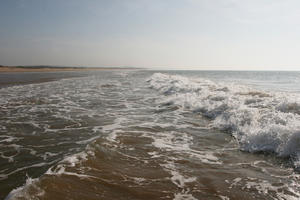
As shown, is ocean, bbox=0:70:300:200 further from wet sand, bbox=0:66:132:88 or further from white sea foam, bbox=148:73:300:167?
wet sand, bbox=0:66:132:88

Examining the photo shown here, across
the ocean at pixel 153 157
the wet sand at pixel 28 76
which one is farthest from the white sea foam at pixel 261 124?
the wet sand at pixel 28 76

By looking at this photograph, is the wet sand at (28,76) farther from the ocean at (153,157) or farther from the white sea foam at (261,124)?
the white sea foam at (261,124)

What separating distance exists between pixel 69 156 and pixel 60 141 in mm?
1384

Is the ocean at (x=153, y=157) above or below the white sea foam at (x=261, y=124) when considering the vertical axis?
below

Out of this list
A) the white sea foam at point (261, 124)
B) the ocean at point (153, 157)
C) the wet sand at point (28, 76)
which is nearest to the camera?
the ocean at point (153, 157)

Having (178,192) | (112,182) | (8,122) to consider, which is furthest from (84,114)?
(178,192)

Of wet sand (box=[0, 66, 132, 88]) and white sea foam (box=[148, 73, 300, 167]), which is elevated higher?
wet sand (box=[0, 66, 132, 88])

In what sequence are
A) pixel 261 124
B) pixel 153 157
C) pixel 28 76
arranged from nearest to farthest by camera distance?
1. pixel 153 157
2. pixel 261 124
3. pixel 28 76

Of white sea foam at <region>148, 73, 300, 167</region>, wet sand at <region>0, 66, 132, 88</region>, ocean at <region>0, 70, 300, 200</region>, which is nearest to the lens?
ocean at <region>0, 70, 300, 200</region>

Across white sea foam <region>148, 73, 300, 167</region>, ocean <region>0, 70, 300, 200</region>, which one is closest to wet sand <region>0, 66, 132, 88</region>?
ocean <region>0, 70, 300, 200</region>

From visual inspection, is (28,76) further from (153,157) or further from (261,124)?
(261,124)

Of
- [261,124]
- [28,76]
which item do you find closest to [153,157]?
[261,124]

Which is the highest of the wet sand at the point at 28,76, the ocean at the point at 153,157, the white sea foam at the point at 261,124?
the wet sand at the point at 28,76

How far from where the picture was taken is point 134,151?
16.9 ft
